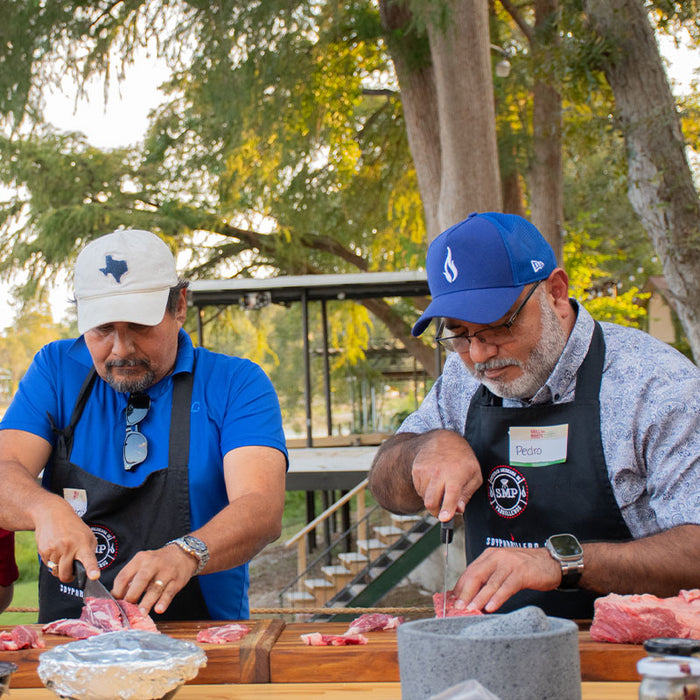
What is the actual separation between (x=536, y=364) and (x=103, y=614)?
4.62ft

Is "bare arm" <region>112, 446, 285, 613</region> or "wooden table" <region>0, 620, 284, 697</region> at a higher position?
"bare arm" <region>112, 446, 285, 613</region>

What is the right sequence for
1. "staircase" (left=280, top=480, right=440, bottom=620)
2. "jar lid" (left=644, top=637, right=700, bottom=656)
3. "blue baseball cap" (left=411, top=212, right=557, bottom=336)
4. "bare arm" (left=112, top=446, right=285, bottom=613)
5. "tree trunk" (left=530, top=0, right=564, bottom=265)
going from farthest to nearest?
"staircase" (left=280, top=480, right=440, bottom=620) → "tree trunk" (left=530, top=0, right=564, bottom=265) → "blue baseball cap" (left=411, top=212, right=557, bottom=336) → "bare arm" (left=112, top=446, right=285, bottom=613) → "jar lid" (left=644, top=637, right=700, bottom=656)

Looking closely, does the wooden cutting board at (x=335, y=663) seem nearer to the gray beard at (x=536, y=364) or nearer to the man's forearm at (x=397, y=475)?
the man's forearm at (x=397, y=475)

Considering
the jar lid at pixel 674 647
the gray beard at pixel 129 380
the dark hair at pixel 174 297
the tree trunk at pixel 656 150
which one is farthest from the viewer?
the tree trunk at pixel 656 150

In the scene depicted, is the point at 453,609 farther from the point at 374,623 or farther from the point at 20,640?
the point at 20,640

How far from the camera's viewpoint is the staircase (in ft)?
39.2

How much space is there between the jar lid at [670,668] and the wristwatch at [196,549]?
1.54 meters

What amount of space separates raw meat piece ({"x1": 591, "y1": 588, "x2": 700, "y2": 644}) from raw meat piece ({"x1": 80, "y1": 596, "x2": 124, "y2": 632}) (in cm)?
117

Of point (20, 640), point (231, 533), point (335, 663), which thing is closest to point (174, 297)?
point (231, 533)

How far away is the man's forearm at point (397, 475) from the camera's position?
2.76 meters

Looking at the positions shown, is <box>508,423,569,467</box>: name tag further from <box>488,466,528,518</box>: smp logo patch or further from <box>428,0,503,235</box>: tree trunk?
<box>428,0,503,235</box>: tree trunk

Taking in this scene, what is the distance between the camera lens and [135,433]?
2865 mm

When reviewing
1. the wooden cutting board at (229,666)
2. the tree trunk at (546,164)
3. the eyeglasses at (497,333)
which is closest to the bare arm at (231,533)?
the wooden cutting board at (229,666)

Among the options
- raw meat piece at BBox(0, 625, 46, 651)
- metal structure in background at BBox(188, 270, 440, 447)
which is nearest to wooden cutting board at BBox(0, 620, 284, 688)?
raw meat piece at BBox(0, 625, 46, 651)
